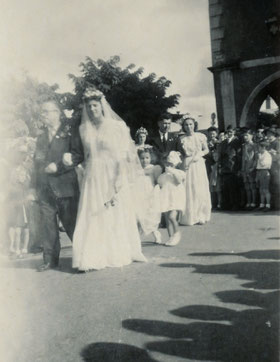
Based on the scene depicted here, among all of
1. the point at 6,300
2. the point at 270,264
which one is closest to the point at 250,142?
the point at 270,264

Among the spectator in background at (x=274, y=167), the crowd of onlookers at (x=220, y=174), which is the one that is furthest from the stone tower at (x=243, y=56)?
the spectator in background at (x=274, y=167)

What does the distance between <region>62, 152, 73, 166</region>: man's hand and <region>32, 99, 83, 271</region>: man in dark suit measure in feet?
0.25

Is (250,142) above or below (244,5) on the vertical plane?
below

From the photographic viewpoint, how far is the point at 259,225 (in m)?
8.31

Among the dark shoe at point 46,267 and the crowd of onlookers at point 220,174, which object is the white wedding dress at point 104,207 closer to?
the dark shoe at point 46,267

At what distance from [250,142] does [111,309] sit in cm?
789

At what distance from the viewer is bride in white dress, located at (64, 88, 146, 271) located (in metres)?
5.56

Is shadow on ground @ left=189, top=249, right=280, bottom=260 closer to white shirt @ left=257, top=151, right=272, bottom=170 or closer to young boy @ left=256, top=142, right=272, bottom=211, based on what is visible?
young boy @ left=256, top=142, right=272, bottom=211

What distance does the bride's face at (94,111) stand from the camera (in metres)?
5.63

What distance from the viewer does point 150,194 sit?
8.20m

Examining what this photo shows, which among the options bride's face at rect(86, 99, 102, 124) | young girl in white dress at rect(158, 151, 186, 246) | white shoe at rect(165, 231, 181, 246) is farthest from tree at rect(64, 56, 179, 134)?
bride's face at rect(86, 99, 102, 124)

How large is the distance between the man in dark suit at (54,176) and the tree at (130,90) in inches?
855

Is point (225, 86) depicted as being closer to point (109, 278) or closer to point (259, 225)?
point (259, 225)

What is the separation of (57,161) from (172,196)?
2207mm
